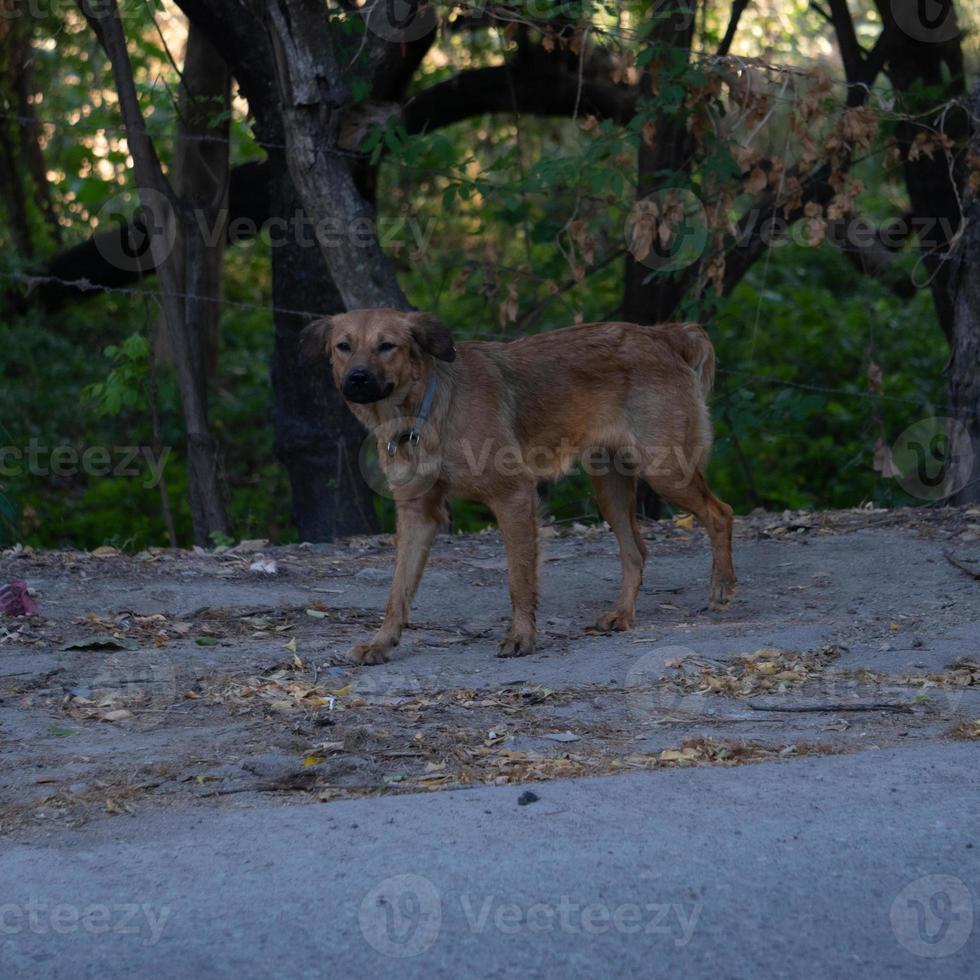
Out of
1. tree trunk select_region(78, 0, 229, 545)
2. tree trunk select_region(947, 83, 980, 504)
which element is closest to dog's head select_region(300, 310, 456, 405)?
tree trunk select_region(78, 0, 229, 545)

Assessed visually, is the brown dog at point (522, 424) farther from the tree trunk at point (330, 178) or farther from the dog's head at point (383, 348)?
the tree trunk at point (330, 178)

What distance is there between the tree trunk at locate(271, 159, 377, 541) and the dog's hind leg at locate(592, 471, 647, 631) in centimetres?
312

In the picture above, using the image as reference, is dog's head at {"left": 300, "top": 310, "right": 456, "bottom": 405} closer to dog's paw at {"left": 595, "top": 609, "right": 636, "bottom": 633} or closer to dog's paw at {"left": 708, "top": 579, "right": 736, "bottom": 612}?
dog's paw at {"left": 595, "top": 609, "right": 636, "bottom": 633}

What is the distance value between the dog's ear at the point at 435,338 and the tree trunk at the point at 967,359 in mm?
3960

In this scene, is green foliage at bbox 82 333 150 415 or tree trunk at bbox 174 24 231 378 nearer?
green foliage at bbox 82 333 150 415

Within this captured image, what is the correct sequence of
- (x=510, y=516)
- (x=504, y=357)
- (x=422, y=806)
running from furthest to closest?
(x=504, y=357) → (x=510, y=516) → (x=422, y=806)

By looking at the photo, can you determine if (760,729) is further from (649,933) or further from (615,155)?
(615,155)

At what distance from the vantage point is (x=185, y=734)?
4.83 m

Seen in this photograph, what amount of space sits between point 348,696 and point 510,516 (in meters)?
1.33

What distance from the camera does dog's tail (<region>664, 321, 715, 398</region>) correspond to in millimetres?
7180

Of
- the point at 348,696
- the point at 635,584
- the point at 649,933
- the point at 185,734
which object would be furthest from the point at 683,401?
the point at 649,933

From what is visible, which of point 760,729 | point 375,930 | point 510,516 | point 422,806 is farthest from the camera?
point 510,516

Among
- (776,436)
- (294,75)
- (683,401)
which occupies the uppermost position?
(294,75)

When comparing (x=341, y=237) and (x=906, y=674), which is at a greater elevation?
(x=341, y=237)
